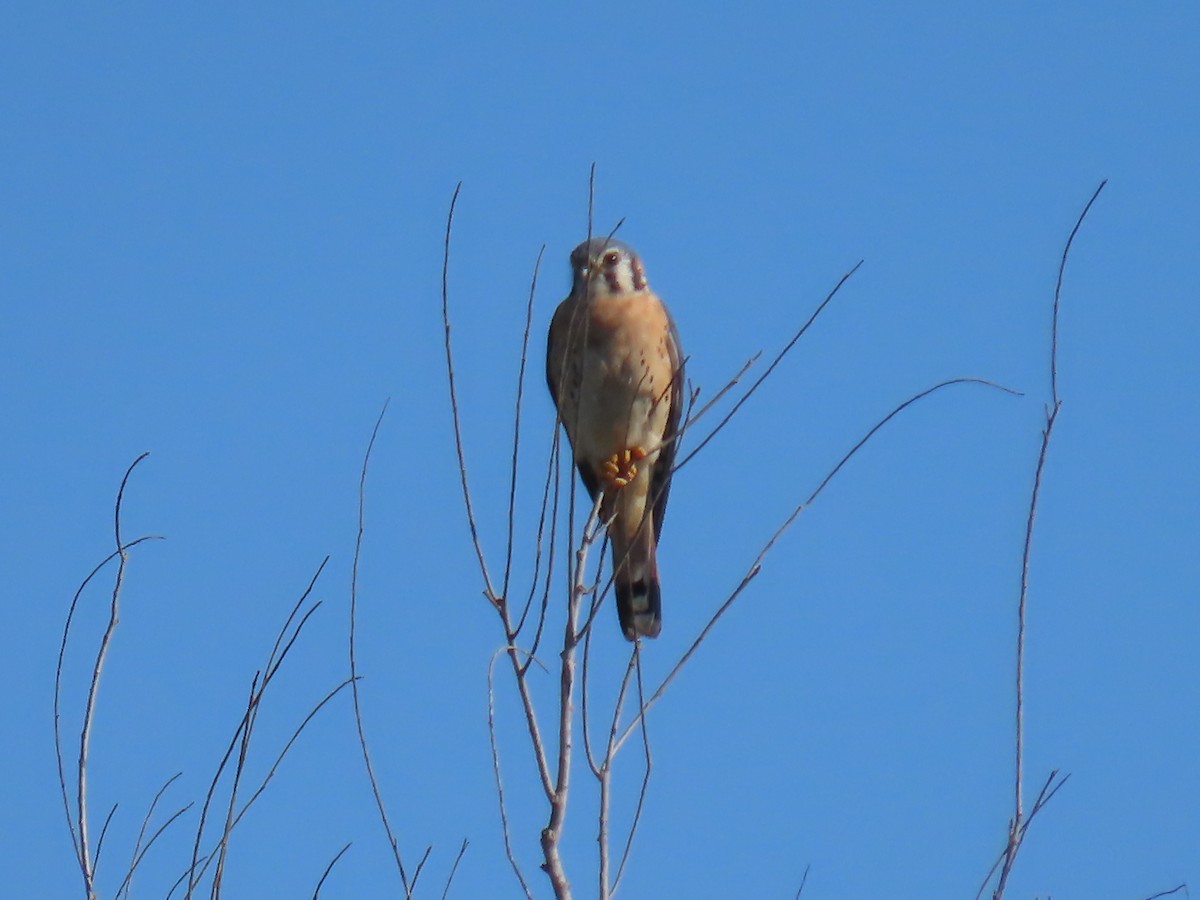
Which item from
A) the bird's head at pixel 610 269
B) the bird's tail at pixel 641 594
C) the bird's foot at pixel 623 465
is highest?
the bird's head at pixel 610 269

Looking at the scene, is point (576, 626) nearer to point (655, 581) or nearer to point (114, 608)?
point (114, 608)

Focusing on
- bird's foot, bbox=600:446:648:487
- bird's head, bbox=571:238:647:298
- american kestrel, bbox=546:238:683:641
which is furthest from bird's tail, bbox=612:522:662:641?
bird's head, bbox=571:238:647:298

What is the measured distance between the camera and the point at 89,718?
2.50 metres

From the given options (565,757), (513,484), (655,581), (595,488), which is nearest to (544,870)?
(565,757)

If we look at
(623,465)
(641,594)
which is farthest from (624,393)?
(641,594)

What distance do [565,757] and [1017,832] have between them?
0.74 meters

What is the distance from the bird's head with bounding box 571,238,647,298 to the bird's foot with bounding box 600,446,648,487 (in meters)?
0.53

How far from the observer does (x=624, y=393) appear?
513 cm

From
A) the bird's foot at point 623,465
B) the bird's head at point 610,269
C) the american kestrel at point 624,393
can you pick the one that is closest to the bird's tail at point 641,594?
the american kestrel at point 624,393

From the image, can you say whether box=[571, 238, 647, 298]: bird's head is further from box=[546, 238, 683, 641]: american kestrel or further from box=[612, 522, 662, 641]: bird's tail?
box=[612, 522, 662, 641]: bird's tail

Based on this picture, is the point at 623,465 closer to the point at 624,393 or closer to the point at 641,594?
the point at 624,393

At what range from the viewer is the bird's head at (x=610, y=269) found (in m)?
5.31

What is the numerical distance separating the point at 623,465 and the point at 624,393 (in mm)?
239

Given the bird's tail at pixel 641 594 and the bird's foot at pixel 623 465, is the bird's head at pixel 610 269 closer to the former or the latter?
the bird's foot at pixel 623 465
